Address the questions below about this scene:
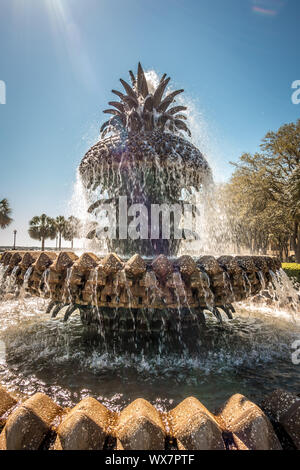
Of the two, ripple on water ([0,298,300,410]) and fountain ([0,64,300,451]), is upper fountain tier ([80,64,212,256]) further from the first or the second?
ripple on water ([0,298,300,410])

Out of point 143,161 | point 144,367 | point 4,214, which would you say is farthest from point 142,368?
point 4,214

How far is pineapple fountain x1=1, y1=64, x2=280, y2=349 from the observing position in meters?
3.18

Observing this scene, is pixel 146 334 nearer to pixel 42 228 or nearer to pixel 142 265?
pixel 142 265

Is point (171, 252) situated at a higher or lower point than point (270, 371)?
higher

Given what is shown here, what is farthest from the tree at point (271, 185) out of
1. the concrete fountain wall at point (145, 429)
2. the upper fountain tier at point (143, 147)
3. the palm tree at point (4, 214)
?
the palm tree at point (4, 214)

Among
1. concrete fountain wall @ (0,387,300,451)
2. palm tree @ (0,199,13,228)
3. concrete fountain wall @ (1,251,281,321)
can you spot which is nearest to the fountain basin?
concrete fountain wall @ (1,251,281,321)

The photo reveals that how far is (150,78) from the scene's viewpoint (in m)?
8.45

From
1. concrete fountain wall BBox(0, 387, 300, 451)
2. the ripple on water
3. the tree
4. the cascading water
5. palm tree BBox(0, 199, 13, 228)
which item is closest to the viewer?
concrete fountain wall BBox(0, 387, 300, 451)

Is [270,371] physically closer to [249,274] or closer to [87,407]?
[249,274]

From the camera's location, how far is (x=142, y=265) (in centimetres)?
307

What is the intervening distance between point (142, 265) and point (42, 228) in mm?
60262

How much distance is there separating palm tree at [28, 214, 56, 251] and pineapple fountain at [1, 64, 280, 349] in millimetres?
55552
